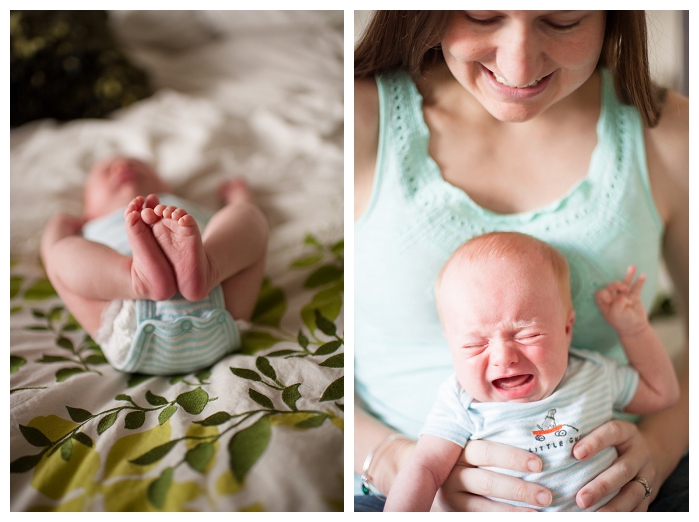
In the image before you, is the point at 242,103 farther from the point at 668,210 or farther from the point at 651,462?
the point at 651,462

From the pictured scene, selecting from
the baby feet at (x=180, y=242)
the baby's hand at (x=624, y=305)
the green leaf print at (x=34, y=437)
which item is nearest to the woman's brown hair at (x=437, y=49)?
the baby's hand at (x=624, y=305)

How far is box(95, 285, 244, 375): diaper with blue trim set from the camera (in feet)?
2.65

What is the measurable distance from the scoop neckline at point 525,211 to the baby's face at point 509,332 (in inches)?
→ 4.5

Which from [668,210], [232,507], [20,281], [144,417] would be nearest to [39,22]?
[20,281]

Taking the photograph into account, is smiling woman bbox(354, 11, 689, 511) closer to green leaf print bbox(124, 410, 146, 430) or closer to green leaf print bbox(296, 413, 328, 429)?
green leaf print bbox(296, 413, 328, 429)

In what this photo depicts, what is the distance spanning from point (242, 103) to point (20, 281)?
746 millimetres

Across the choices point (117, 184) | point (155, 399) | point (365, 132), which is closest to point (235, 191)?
point (117, 184)

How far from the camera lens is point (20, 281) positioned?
1.08 metres

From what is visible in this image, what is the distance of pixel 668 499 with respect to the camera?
79 centimetres

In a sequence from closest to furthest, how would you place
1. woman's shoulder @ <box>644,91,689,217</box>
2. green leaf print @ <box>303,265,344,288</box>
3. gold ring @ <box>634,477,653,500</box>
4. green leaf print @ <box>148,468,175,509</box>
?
green leaf print @ <box>148,468,175,509</box>, gold ring @ <box>634,477,653,500</box>, woman's shoulder @ <box>644,91,689,217</box>, green leaf print @ <box>303,265,344,288</box>

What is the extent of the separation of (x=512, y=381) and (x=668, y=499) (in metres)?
0.30

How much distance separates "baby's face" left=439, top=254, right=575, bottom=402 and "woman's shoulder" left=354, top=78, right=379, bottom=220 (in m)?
0.24

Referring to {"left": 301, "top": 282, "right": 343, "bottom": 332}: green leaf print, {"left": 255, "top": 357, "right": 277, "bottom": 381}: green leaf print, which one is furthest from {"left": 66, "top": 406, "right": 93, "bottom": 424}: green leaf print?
{"left": 301, "top": 282, "right": 343, "bottom": 332}: green leaf print

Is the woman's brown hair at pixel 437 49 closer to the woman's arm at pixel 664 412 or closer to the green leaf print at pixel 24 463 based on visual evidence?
the woman's arm at pixel 664 412
